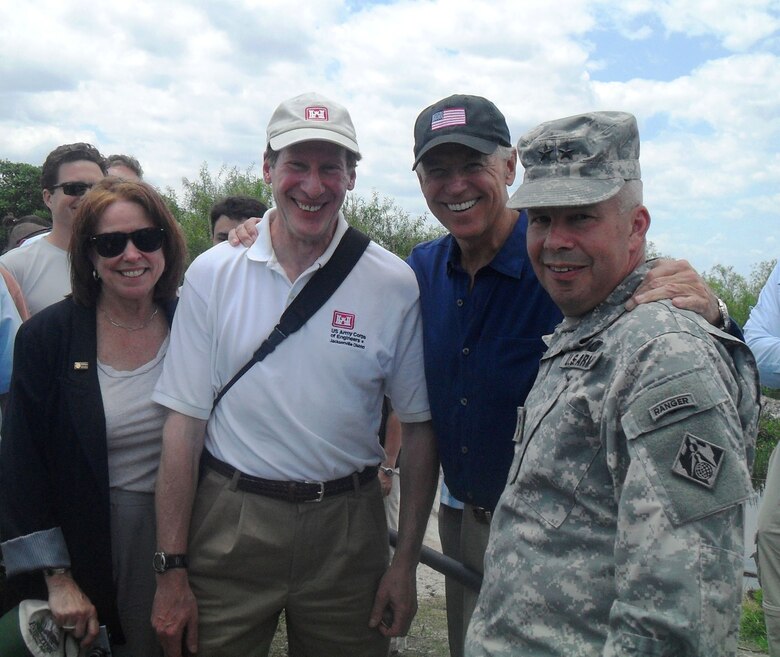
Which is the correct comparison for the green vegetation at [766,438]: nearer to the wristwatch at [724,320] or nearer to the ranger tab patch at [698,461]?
the wristwatch at [724,320]

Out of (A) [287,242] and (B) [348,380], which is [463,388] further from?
(A) [287,242]

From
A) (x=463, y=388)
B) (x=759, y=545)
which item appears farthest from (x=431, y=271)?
(x=759, y=545)

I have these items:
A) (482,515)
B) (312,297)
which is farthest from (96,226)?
(482,515)

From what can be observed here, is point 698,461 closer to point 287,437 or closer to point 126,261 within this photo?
point 287,437

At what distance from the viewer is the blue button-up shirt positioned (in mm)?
2973

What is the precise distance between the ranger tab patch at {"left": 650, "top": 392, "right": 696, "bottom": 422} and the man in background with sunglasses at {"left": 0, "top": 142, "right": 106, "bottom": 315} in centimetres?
324

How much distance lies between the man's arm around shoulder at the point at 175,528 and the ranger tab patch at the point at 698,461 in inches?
74.7

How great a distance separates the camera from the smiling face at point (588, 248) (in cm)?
205

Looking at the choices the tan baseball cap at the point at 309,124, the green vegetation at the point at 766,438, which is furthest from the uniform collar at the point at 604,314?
the green vegetation at the point at 766,438

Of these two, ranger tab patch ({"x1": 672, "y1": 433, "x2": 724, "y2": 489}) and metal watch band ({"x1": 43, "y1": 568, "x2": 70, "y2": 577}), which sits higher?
ranger tab patch ({"x1": 672, "y1": 433, "x2": 724, "y2": 489})

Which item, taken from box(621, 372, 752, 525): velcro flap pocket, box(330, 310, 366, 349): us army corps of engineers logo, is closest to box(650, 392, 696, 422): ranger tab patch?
box(621, 372, 752, 525): velcro flap pocket

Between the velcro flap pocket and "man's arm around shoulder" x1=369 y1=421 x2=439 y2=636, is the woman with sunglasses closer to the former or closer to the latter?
"man's arm around shoulder" x1=369 y1=421 x2=439 y2=636

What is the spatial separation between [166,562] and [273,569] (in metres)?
0.39

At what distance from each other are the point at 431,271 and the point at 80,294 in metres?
1.40
